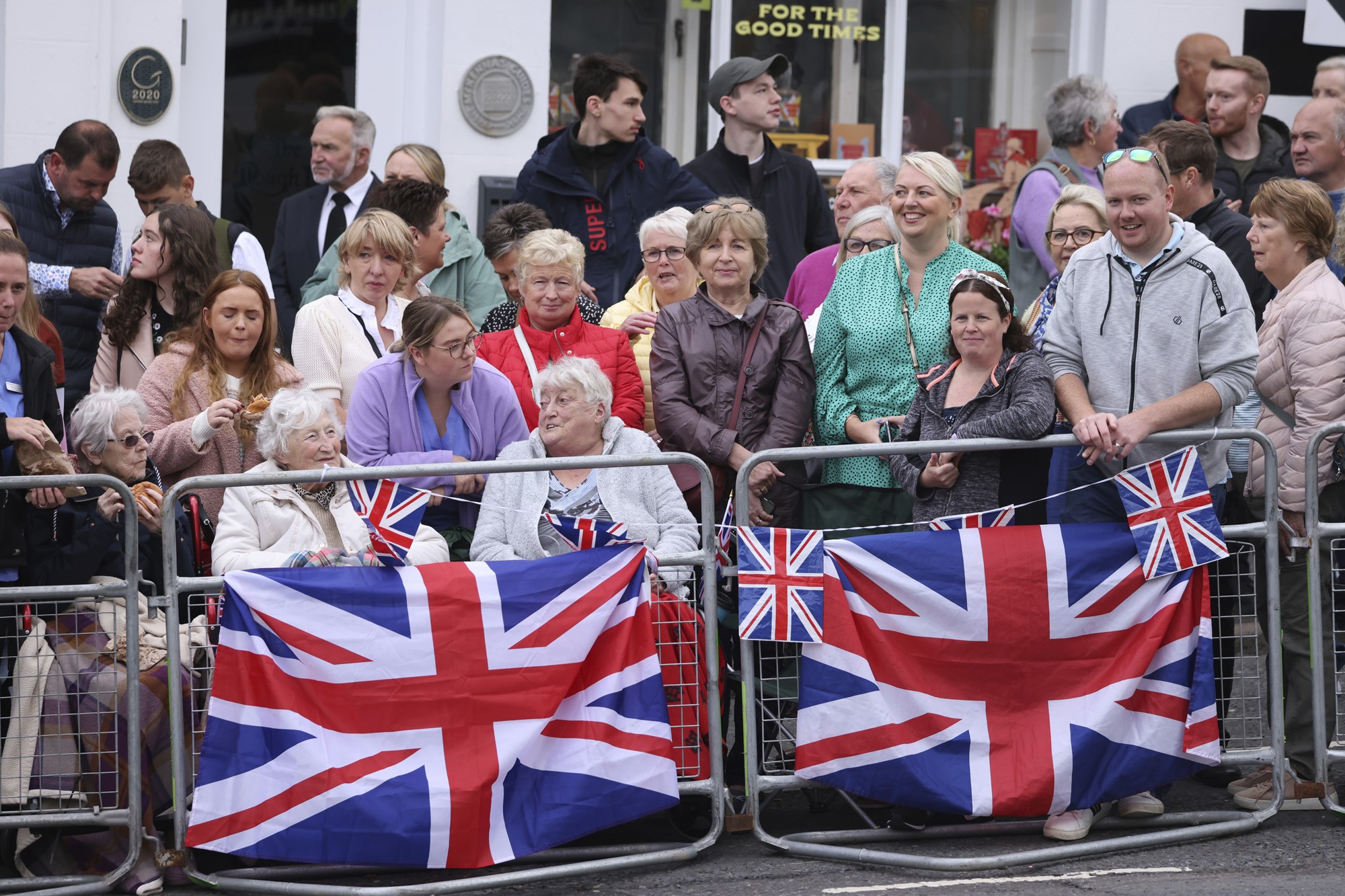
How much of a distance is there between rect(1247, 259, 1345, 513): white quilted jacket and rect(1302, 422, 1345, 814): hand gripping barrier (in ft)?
0.47

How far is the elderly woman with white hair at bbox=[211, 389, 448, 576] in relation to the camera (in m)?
5.68

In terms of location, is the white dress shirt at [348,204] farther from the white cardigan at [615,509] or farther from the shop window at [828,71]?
the shop window at [828,71]

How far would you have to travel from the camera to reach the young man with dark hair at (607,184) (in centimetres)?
841

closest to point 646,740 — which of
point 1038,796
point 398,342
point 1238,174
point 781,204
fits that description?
point 1038,796

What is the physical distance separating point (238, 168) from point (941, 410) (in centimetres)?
604

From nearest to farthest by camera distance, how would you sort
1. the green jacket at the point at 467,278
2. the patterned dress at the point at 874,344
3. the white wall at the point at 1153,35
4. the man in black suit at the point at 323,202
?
the patterned dress at the point at 874,344 → the green jacket at the point at 467,278 → the man in black suit at the point at 323,202 → the white wall at the point at 1153,35

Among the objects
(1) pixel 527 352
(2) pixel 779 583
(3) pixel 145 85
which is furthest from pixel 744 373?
(3) pixel 145 85

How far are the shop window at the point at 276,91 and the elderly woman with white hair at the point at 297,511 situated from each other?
16.4 feet

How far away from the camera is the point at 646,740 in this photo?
18.1ft

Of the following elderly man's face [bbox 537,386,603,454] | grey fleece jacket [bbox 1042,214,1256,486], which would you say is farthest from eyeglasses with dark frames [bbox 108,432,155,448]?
grey fleece jacket [bbox 1042,214,1256,486]

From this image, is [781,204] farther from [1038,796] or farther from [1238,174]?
[1038,796]

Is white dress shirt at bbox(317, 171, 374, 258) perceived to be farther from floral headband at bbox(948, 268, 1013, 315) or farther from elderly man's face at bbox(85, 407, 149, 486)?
floral headband at bbox(948, 268, 1013, 315)

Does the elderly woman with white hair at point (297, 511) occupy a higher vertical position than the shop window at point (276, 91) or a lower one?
lower

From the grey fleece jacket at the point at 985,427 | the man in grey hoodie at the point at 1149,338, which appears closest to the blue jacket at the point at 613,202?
the grey fleece jacket at the point at 985,427
